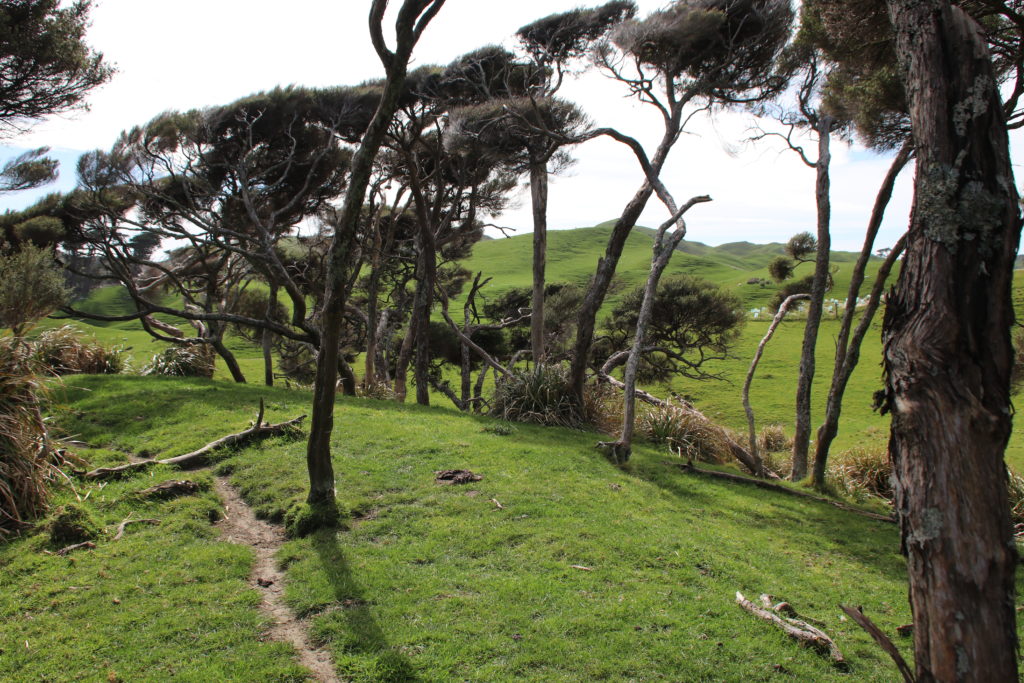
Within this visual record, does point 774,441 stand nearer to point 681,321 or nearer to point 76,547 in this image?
point 681,321

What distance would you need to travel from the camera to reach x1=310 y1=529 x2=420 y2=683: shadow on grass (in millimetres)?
4184

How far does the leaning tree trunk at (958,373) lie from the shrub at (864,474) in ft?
31.3

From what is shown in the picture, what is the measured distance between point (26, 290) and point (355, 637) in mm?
7855

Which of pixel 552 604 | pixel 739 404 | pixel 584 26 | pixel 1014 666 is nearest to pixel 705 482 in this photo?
pixel 552 604

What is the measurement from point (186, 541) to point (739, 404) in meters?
24.1

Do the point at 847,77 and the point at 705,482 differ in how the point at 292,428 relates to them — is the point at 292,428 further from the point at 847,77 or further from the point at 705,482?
the point at 847,77

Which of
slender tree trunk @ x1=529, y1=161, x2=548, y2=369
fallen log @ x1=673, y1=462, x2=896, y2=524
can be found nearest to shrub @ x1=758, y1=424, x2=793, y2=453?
slender tree trunk @ x1=529, y1=161, x2=548, y2=369

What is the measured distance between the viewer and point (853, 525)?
8234 mm

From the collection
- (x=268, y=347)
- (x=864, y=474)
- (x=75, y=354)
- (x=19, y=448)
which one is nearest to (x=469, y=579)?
(x=19, y=448)

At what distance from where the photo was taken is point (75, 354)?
16078 mm

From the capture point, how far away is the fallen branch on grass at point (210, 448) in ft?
25.2

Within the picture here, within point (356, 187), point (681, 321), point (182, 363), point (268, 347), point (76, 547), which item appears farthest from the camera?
point (681, 321)

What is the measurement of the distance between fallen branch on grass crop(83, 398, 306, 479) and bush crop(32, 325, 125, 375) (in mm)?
8830

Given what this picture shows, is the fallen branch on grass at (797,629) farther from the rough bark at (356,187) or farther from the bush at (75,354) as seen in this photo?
the bush at (75,354)
